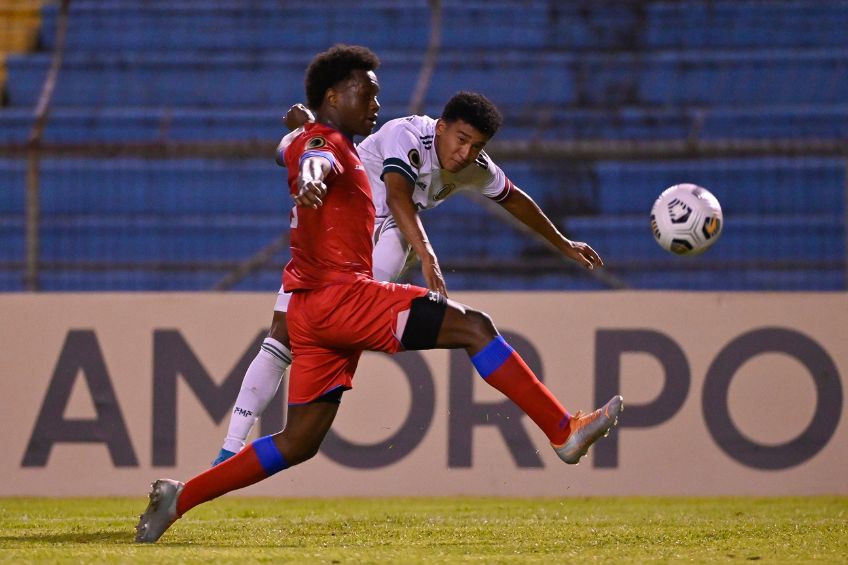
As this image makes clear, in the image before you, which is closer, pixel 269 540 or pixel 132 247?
pixel 269 540

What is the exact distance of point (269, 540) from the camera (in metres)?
5.12

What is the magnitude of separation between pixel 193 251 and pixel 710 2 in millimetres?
5133

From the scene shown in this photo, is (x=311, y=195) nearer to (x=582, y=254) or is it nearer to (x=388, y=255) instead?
(x=388, y=255)

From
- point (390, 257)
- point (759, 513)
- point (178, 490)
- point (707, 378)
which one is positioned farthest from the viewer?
point (707, 378)

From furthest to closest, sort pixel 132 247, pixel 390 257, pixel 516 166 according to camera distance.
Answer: pixel 516 166 < pixel 132 247 < pixel 390 257

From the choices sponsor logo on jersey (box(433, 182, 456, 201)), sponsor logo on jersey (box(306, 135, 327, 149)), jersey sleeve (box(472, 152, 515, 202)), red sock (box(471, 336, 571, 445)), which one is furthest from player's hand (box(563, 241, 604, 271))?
A: sponsor logo on jersey (box(306, 135, 327, 149))

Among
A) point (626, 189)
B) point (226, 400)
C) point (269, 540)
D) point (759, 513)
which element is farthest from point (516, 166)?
point (269, 540)

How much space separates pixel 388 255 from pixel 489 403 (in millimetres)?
2252

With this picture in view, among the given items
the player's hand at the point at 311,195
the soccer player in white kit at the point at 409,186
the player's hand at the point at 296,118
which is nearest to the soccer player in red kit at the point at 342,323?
the player's hand at the point at 311,195

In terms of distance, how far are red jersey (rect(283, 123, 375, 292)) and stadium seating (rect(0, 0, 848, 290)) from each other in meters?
3.37

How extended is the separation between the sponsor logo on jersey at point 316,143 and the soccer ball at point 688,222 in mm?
1921

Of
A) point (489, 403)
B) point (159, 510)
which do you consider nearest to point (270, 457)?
point (159, 510)

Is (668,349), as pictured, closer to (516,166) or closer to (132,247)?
(516,166)

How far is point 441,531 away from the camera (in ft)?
18.1
